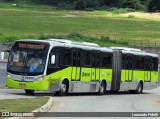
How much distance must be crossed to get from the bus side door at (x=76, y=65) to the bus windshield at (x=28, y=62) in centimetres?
295

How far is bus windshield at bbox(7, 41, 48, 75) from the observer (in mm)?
31188

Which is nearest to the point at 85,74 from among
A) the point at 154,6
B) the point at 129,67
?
the point at 129,67

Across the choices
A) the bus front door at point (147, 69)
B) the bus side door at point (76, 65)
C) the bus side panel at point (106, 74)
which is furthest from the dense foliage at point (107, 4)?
the bus side door at point (76, 65)

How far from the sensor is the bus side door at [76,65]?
33.8 metres

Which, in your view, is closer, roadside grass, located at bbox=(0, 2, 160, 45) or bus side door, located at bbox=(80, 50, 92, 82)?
bus side door, located at bbox=(80, 50, 92, 82)

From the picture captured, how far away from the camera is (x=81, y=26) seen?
126938mm

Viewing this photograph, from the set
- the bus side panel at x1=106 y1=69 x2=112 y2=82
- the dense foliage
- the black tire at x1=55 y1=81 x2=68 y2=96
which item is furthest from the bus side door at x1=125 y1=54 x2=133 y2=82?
the dense foliage

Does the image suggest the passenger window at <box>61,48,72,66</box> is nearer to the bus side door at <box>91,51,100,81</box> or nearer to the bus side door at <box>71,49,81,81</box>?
the bus side door at <box>71,49,81,81</box>

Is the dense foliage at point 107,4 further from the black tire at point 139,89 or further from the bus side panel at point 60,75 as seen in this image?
the bus side panel at point 60,75

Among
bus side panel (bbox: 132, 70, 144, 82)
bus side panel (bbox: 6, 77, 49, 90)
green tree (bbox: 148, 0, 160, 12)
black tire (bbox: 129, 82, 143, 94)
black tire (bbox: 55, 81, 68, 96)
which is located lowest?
green tree (bbox: 148, 0, 160, 12)

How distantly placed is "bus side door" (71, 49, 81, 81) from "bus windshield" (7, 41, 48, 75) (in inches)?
116

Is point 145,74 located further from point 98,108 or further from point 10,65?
point 98,108

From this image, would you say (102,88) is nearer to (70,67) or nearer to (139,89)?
(70,67)

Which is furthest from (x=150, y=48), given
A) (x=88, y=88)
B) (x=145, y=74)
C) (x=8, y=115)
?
(x=8, y=115)
